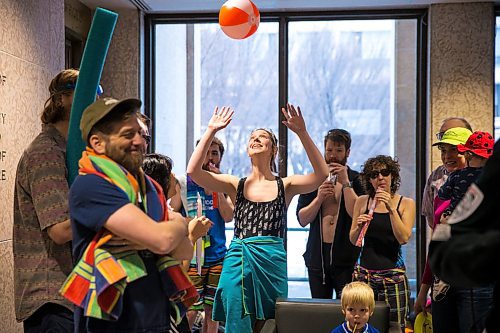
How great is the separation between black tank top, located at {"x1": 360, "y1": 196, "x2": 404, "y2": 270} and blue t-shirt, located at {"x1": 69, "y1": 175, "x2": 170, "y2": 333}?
206 cm

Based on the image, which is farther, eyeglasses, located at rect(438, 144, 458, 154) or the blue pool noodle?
eyeglasses, located at rect(438, 144, 458, 154)

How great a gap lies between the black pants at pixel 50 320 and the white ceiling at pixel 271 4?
3.98 m

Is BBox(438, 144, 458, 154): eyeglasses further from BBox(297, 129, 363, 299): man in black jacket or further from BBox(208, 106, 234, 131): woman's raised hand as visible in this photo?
BBox(208, 106, 234, 131): woman's raised hand

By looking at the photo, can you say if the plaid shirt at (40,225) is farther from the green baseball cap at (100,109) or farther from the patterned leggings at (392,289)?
the patterned leggings at (392,289)

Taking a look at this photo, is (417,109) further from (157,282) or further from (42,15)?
(157,282)

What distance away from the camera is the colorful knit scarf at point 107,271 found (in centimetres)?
178

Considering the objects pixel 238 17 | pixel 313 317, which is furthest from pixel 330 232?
pixel 238 17

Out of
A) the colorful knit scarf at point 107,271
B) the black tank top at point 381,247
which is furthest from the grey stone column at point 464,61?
the colorful knit scarf at point 107,271

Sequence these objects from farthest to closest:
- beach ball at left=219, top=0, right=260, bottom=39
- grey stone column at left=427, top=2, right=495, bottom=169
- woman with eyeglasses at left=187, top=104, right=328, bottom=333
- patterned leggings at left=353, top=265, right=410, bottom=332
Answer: grey stone column at left=427, top=2, right=495, bottom=169
beach ball at left=219, top=0, right=260, bottom=39
patterned leggings at left=353, top=265, right=410, bottom=332
woman with eyeglasses at left=187, top=104, right=328, bottom=333

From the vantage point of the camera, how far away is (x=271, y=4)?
5.87 metres

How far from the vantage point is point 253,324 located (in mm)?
3613

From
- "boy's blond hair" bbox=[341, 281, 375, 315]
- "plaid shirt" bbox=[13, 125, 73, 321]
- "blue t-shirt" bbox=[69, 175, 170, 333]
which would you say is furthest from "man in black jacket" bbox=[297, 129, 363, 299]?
"blue t-shirt" bbox=[69, 175, 170, 333]

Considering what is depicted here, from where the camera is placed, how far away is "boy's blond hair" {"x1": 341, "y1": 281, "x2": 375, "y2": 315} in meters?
2.99

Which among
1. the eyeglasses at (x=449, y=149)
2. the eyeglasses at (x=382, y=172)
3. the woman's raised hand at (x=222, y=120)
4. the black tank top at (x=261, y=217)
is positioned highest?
the woman's raised hand at (x=222, y=120)
